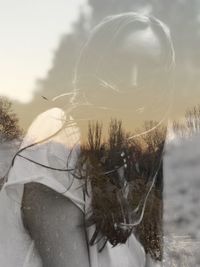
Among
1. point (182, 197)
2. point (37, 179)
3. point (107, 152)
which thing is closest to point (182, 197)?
point (182, 197)

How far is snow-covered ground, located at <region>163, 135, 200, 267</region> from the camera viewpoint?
2523mm

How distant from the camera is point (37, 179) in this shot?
2.47 meters

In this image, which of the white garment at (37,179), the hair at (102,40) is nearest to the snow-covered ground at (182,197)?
the white garment at (37,179)

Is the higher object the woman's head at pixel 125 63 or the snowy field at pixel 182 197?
the woman's head at pixel 125 63

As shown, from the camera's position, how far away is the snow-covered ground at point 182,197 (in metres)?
2.52

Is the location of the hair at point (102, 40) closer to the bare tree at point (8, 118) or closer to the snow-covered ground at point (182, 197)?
the bare tree at point (8, 118)

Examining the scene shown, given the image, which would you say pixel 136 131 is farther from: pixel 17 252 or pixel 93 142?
pixel 17 252

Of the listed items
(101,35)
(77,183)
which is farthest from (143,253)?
(101,35)

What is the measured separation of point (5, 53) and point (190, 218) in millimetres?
634

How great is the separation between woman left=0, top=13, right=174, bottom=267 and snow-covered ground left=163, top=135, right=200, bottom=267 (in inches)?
2.2

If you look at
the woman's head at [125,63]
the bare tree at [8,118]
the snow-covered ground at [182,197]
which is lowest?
the snow-covered ground at [182,197]

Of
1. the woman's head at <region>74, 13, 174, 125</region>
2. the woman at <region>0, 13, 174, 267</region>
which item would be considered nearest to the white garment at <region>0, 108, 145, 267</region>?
the woman at <region>0, 13, 174, 267</region>

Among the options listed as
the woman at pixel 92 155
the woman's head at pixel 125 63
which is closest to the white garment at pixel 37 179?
the woman at pixel 92 155

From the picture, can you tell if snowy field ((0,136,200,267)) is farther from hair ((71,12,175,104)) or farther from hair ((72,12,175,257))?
hair ((71,12,175,104))
